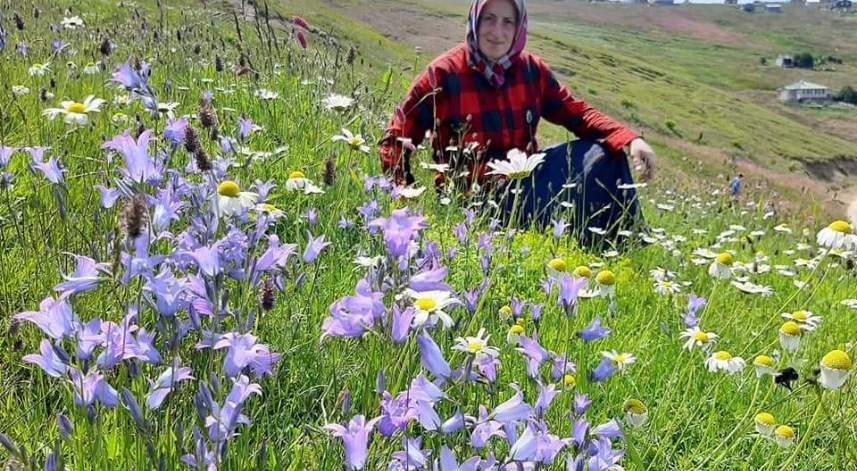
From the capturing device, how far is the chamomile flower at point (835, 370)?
138 cm

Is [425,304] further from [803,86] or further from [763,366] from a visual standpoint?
[803,86]

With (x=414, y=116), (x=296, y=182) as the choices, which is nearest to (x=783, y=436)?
(x=296, y=182)

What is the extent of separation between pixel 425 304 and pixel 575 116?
152 inches

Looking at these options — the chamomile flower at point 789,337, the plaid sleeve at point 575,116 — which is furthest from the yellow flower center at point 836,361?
the plaid sleeve at point 575,116

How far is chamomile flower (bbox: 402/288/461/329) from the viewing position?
1.16m

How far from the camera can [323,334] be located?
1129mm

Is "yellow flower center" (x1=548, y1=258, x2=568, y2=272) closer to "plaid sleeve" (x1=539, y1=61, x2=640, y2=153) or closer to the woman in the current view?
the woman

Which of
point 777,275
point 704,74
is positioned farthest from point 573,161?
point 704,74

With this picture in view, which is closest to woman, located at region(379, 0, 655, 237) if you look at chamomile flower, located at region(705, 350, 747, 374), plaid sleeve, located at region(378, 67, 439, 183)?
plaid sleeve, located at region(378, 67, 439, 183)

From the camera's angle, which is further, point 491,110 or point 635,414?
point 491,110

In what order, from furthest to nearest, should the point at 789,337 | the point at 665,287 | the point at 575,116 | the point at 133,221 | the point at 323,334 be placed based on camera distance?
the point at 575,116 → the point at 665,287 → the point at 789,337 → the point at 323,334 → the point at 133,221

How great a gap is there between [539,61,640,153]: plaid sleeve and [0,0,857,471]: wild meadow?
2.57ft

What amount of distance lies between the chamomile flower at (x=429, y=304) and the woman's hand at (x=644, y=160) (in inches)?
124

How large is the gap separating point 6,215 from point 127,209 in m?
1.88
